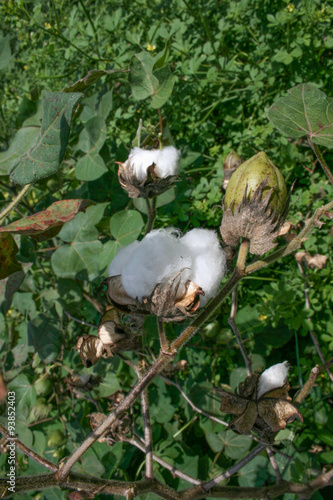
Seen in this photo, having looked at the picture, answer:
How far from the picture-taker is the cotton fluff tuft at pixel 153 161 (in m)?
1.04

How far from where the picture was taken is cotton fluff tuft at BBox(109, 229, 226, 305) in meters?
0.74

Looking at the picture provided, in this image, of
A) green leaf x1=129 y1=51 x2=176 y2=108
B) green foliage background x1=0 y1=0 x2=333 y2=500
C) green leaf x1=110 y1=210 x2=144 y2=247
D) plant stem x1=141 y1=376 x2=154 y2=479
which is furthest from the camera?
green foliage background x1=0 y1=0 x2=333 y2=500

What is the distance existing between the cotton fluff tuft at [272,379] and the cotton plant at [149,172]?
55 cm

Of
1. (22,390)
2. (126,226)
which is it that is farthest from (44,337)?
(126,226)

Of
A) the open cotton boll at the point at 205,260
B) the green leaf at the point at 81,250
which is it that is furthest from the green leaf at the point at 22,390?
the open cotton boll at the point at 205,260

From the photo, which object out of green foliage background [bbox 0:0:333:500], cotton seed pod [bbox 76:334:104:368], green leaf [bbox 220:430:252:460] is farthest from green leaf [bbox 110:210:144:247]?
green leaf [bbox 220:430:252:460]

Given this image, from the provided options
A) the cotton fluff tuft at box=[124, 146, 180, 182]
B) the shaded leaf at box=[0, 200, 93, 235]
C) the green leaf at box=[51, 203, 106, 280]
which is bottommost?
the green leaf at box=[51, 203, 106, 280]

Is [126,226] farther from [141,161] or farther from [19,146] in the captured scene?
[19,146]

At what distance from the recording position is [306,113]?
83 cm

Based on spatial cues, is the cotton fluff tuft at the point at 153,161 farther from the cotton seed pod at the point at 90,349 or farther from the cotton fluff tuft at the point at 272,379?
the cotton fluff tuft at the point at 272,379

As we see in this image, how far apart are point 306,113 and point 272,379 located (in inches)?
23.7

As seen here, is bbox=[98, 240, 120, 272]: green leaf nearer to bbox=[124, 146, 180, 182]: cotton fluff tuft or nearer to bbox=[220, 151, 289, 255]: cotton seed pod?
bbox=[124, 146, 180, 182]: cotton fluff tuft

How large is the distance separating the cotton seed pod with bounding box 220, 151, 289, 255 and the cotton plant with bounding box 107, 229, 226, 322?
0.07 meters

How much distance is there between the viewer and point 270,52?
75.3 inches
